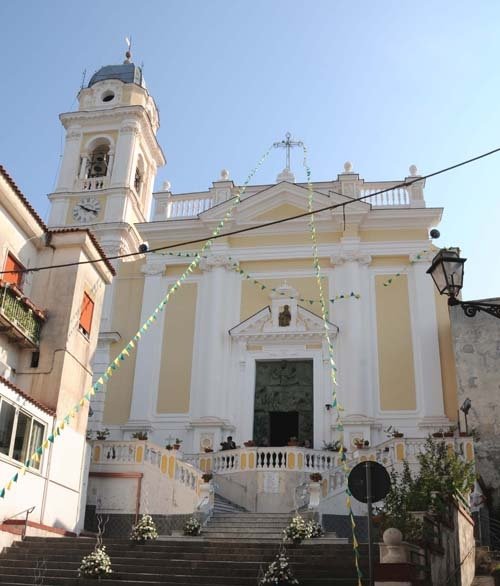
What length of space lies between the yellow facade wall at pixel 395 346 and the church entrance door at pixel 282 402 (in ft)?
8.11

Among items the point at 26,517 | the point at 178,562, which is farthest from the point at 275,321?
the point at 178,562

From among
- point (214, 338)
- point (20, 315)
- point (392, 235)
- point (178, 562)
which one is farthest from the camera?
point (392, 235)

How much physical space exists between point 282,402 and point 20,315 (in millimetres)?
10325

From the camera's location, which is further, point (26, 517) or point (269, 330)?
point (269, 330)

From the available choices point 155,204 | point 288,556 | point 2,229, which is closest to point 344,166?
point 155,204

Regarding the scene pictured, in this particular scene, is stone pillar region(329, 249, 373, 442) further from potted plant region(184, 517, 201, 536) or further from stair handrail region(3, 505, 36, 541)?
stair handrail region(3, 505, 36, 541)

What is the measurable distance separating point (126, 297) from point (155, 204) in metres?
4.01

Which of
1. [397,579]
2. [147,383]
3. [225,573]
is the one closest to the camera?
[397,579]

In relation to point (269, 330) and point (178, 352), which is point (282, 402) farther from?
point (178, 352)

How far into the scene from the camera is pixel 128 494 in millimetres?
17391

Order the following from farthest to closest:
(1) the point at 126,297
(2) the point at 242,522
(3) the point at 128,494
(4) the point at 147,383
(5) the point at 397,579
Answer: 1. (1) the point at 126,297
2. (4) the point at 147,383
3. (3) the point at 128,494
4. (2) the point at 242,522
5. (5) the point at 397,579

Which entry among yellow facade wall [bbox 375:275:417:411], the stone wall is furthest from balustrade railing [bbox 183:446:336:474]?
the stone wall

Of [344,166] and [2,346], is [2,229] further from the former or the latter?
[344,166]

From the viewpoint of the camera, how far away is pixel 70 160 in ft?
100
